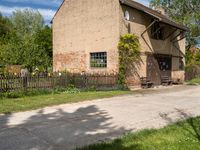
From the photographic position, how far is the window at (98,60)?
2169 cm

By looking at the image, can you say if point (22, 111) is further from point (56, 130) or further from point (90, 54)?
point (90, 54)

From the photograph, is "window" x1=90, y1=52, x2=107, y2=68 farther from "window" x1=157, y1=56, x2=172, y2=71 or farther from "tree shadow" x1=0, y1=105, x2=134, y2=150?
"tree shadow" x1=0, y1=105, x2=134, y2=150

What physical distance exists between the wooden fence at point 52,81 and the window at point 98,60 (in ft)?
8.23

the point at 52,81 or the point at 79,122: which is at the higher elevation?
the point at 52,81

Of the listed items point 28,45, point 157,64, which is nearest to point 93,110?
point 157,64

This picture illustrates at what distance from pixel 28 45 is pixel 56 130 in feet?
80.1

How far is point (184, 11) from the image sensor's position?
4269cm

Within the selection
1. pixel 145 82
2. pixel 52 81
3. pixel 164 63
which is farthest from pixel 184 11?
pixel 52 81

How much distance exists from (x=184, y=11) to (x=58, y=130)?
3917 centimetres

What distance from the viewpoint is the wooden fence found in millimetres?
14160

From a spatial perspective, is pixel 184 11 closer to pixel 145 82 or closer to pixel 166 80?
pixel 166 80

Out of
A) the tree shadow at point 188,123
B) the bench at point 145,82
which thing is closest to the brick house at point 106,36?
the bench at point 145,82

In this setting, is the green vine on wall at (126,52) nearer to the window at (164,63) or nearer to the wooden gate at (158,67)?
the wooden gate at (158,67)

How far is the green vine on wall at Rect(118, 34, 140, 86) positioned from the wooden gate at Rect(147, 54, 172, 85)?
2629 mm
